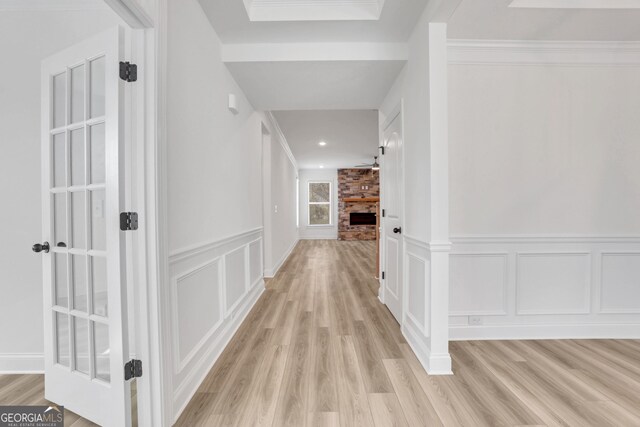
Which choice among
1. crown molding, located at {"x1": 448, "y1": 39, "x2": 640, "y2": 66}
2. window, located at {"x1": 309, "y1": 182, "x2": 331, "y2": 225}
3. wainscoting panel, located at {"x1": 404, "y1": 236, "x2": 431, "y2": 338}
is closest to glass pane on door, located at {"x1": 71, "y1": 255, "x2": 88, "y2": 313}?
wainscoting panel, located at {"x1": 404, "y1": 236, "x2": 431, "y2": 338}

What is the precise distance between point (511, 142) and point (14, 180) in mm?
3745

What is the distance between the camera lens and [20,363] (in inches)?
75.4

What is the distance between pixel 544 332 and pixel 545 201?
112 centimetres

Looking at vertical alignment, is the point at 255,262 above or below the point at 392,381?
above

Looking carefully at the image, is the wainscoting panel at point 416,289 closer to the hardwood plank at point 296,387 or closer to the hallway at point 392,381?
the hallway at point 392,381

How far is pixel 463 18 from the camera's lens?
6.84 feet

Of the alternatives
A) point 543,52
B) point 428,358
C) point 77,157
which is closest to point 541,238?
point 428,358

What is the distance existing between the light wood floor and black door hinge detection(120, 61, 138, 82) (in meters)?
1.75

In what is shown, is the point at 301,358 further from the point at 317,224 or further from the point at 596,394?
the point at 317,224

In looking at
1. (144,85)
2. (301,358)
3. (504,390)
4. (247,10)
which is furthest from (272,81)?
(504,390)

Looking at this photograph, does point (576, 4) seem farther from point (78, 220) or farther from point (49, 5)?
point (49, 5)

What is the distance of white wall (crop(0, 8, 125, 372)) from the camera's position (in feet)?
6.24

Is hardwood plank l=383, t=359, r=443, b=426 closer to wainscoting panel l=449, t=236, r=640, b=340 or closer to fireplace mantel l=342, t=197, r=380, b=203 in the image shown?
wainscoting panel l=449, t=236, r=640, b=340

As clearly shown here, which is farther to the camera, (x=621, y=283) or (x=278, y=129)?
(x=278, y=129)
